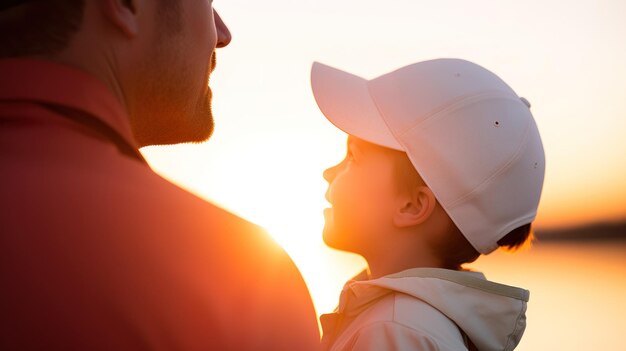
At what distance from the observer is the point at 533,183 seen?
238 centimetres

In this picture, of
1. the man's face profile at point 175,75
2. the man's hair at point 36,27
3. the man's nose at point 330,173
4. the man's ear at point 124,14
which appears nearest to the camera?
the man's hair at point 36,27

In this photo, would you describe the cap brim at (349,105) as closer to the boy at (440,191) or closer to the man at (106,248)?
the boy at (440,191)

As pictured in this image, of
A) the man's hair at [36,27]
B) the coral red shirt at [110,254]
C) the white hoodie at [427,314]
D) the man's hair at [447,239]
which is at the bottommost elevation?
the white hoodie at [427,314]

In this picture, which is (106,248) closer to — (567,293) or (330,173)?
(330,173)

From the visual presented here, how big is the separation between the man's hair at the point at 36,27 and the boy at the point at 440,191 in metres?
1.16

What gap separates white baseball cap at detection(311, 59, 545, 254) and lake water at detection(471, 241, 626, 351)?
10.5ft

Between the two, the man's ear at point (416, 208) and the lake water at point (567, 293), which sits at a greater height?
the man's ear at point (416, 208)

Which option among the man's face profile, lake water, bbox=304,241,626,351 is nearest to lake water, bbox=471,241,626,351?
lake water, bbox=304,241,626,351

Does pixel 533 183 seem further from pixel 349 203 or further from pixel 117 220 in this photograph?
pixel 117 220

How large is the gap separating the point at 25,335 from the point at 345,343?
119 cm

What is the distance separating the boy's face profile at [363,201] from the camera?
236 cm

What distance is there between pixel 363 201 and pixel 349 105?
35cm

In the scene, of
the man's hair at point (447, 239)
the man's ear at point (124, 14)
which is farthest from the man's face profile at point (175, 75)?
the man's hair at point (447, 239)

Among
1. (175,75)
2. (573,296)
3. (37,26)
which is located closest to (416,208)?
(175,75)
